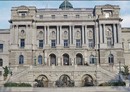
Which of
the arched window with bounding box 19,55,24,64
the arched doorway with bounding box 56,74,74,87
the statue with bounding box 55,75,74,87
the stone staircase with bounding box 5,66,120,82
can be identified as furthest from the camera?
the arched window with bounding box 19,55,24,64

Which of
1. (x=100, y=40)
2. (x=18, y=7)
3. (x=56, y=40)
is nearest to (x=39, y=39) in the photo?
(x=56, y=40)

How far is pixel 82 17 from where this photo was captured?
73.2 metres

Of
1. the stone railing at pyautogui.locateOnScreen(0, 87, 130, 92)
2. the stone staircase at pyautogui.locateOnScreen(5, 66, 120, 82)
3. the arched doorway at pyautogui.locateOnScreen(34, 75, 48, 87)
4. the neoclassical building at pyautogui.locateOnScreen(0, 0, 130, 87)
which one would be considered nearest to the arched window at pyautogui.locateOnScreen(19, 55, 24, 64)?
the neoclassical building at pyautogui.locateOnScreen(0, 0, 130, 87)

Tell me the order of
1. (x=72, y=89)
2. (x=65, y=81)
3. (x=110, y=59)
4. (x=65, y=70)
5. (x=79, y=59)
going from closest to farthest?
(x=72, y=89), (x=65, y=81), (x=65, y=70), (x=110, y=59), (x=79, y=59)

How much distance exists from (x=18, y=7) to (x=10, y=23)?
402 cm

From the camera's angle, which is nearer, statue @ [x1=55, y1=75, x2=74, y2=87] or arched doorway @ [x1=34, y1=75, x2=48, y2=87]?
statue @ [x1=55, y1=75, x2=74, y2=87]

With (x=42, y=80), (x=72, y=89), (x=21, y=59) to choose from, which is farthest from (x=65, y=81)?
(x=21, y=59)

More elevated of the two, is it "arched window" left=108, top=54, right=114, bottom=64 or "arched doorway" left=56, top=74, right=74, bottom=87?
"arched window" left=108, top=54, right=114, bottom=64

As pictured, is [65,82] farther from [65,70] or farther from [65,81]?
[65,70]

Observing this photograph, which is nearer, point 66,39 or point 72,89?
point 72,89

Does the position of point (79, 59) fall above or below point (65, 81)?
above

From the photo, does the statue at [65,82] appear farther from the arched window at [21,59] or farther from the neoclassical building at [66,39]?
the arched window at [21,59]

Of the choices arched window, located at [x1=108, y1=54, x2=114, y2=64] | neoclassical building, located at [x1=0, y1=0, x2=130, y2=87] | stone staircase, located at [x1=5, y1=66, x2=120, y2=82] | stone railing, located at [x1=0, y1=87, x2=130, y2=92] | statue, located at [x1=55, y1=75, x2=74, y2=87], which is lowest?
stone railing, located at [x1=0, y1=87, x2=130, y2=92]

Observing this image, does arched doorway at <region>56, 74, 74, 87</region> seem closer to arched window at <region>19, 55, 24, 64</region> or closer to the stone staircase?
the stone staircase
